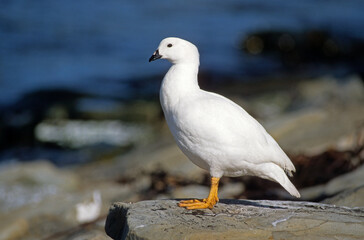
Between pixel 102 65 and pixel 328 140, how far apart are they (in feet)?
37.9

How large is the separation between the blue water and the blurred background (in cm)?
7

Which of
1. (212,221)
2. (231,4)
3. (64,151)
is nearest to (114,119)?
(64,151)

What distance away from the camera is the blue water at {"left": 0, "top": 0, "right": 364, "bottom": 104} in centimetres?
1780

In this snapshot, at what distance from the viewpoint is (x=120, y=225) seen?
16.6 feet

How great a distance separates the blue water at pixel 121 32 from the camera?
17797 mm

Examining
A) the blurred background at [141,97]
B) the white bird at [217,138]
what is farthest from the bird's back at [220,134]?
the blurred background at [141,97]

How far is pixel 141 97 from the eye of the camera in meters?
15.5

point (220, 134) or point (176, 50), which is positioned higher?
point (176, 50)

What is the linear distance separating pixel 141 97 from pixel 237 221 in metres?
11.1

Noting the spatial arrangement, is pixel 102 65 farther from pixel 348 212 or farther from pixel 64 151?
pixel 348 212

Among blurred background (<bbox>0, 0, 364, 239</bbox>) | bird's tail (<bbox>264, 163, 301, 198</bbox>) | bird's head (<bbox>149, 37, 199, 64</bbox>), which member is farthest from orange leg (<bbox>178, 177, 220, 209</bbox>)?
bird's head (<bbox>149, 37, 199, 64</bbox>)

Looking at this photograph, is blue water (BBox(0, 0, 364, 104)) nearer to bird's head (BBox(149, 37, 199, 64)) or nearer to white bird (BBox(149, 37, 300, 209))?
bird's head (BBox(149, 37, 199, 64))

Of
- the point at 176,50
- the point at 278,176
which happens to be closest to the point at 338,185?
the point at 278,176

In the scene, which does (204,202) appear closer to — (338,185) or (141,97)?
(338,185)
